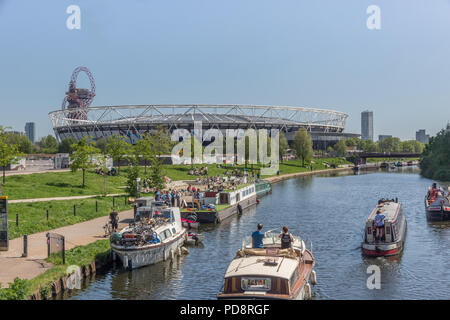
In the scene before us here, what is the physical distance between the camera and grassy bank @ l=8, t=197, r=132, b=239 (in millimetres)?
33594

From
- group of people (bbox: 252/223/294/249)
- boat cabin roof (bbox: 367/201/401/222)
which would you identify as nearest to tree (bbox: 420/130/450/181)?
boat cabin roof (bbox: 367/201/401/222)

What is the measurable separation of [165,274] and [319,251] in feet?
38.3

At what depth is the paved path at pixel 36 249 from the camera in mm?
23153

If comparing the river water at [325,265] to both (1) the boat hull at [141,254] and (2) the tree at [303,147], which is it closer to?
(1) the boat hull at [141,254]

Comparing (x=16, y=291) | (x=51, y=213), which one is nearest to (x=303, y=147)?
(x=51, y=213)

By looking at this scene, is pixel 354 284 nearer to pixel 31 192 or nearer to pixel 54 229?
pixel 54 229

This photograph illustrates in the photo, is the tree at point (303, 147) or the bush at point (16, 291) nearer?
the bush at point (16, 291)

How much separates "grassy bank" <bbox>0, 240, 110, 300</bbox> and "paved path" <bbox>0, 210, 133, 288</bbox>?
0.64 m

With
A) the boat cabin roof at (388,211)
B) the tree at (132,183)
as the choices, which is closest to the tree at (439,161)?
the boat cabin roof at (388,211)

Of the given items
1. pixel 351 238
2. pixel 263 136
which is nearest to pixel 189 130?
pixel 263 136

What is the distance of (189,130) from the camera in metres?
177

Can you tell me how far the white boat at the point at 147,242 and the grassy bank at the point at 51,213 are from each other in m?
7.84

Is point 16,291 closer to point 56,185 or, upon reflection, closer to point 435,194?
point 56,185

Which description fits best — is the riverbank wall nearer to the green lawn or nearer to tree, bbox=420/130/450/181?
the green lawn
